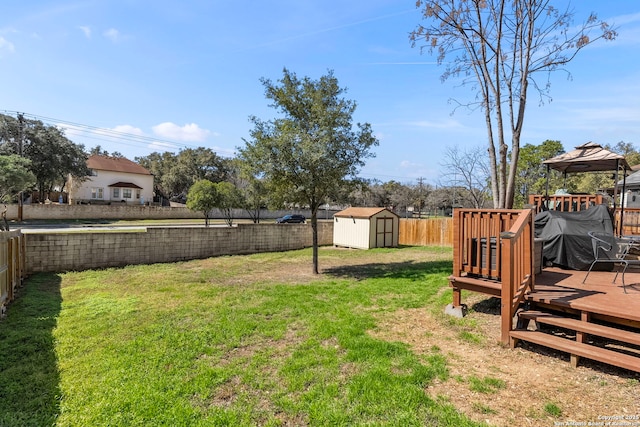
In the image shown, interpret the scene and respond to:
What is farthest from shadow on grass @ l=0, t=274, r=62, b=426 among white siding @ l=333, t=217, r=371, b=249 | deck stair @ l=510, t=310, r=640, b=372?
white siding @ l=333, t=217, r=371, b=249

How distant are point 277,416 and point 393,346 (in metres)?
1.59

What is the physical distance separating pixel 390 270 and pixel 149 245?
6939mm

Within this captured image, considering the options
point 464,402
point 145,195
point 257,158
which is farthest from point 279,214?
point 464,402

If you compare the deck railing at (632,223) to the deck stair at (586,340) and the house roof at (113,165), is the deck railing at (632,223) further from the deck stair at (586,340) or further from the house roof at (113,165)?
the house roof at (113,165)

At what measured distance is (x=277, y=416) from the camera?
2.50 m

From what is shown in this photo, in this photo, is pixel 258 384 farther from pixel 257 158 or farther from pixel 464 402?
pixel 257 158

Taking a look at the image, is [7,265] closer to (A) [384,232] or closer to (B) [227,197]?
(A) [384,232]

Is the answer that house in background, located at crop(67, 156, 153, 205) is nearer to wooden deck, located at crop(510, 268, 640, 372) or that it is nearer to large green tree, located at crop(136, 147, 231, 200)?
large green tree, located at crop(136, 147, 231, 200)

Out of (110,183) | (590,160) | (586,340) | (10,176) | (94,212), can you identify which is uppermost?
(110,183)

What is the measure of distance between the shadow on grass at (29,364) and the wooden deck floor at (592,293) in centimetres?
470

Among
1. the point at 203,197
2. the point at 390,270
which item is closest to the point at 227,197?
the point at 203,197

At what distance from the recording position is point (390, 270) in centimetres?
904

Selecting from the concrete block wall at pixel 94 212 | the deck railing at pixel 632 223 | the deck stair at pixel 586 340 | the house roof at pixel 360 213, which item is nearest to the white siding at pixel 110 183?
the concrete block wall at pixel 94 212

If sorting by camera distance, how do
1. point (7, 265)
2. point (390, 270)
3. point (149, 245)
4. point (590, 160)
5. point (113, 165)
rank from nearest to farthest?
point (7, 265), point (590, 160), point (390, 270), point (149, 245), point (113, 165)
